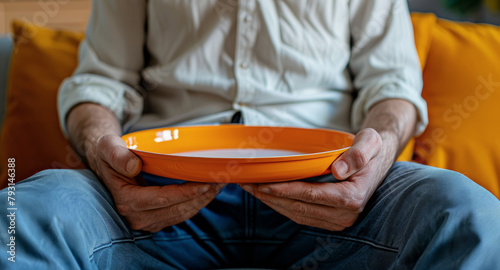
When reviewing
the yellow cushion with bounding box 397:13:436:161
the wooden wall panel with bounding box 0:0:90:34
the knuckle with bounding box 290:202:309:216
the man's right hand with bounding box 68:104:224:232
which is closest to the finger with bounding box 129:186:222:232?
the man's right hand with bounding box 68:104:224:232

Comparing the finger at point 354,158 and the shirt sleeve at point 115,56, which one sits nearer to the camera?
the finger at point 354,158

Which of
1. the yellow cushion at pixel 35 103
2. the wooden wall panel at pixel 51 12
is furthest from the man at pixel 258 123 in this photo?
the wooden wall panel at pixel 51 12

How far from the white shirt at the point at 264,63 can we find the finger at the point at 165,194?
30cm

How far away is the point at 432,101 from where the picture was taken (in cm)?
112

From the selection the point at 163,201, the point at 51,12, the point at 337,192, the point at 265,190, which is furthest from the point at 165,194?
the point at 51,12

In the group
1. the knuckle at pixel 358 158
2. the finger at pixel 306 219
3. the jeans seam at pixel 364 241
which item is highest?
the knuckle at pixel 358 158

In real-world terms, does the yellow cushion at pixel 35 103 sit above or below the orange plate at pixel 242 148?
above

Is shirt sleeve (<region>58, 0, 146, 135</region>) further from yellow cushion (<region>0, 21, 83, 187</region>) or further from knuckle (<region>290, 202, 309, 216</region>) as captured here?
knuckle (<region>290, 202, 309, 216</region>)

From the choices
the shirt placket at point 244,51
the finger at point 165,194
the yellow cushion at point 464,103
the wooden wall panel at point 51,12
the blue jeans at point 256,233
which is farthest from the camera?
the wooden wall panel at point 51,12

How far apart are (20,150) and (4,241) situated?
0.62 meters

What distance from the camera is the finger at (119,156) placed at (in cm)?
62

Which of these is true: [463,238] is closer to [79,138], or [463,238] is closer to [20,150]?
[79,138]

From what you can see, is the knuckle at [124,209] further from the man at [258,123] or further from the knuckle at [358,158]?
the knuckle at [358,158]

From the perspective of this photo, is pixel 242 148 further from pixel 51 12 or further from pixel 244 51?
pixel 51 12
